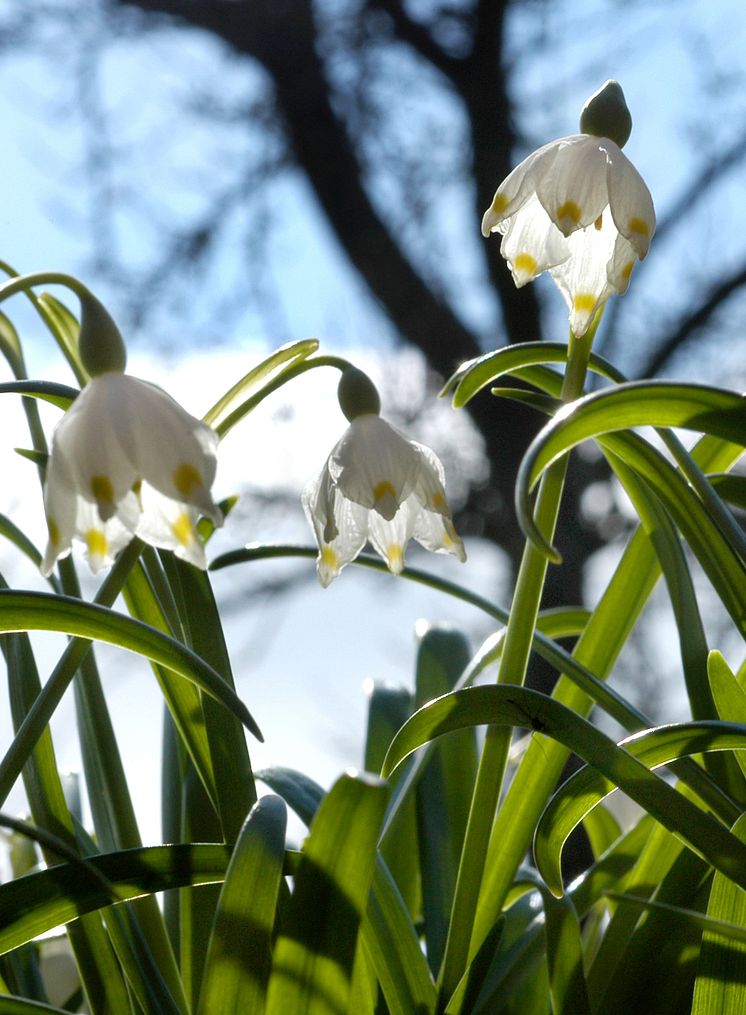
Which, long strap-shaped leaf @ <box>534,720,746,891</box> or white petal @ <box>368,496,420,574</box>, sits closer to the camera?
long strap-shaped leaf @ <box>534,720,746,891</box>

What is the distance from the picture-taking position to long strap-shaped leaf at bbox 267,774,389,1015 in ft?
1.04

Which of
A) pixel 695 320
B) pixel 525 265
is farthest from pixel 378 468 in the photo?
pixel 695 320

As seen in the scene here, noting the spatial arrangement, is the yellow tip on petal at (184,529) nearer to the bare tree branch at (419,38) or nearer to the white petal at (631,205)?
the white petal at (631,205)

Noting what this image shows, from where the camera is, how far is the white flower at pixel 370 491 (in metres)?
0.47

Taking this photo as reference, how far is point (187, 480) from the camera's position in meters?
0.37

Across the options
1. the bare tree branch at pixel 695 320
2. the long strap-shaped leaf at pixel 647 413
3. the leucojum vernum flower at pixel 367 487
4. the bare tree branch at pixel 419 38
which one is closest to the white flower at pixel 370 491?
the leucojum vernum flower at pixel 367 487

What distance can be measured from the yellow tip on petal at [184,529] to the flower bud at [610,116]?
240mm

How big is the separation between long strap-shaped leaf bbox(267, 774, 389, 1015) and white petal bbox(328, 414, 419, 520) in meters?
0.17

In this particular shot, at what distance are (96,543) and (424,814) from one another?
16.7 inches

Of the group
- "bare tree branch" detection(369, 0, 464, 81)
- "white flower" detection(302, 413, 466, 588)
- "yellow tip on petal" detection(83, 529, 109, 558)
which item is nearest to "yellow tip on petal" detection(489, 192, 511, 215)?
"white flower" detection(302, 413, 466, 588)

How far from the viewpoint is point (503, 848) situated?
554 millimetres

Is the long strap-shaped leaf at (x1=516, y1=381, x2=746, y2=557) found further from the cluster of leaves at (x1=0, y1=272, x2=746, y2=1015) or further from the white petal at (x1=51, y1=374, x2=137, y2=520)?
the white petal at (x1=51, y1=374, x2=137, y2=520)

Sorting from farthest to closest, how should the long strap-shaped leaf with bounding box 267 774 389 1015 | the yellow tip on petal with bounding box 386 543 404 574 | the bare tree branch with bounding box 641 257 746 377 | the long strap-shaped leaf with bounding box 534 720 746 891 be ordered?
the bare tree branch with bounding box 641 257 746 377 < the yellow tip on petal with bounding box 386 543 404 574 < the long strap-shaped leaf with bounding box 534 720 746 891 < the long strap-shaped leaf with bounding box 267 774 389 1015

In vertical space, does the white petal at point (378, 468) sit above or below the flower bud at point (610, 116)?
below
